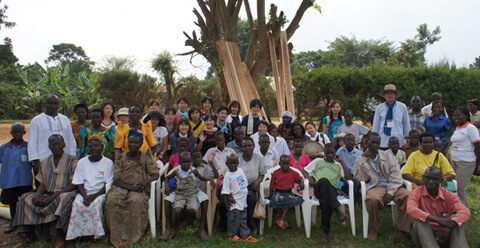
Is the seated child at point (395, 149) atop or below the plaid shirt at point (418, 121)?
below

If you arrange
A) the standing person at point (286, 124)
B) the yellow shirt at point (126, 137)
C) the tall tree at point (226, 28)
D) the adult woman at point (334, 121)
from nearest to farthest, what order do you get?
the yellow shirt at point (126, 137)
the standing person at point (286, 124)
the adult woman at point (334, 121)
the tall tree at point (226, 28)

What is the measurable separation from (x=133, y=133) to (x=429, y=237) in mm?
3768

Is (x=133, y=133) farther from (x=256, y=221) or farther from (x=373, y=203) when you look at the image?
(x=373, y=203)

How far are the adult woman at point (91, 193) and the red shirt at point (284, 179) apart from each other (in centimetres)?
209

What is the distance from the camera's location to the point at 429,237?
3479 mm

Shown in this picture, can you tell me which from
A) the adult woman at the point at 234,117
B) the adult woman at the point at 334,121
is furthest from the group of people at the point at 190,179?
the adult woman at the point at 334,121

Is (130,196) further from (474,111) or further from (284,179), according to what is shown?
(474,111)

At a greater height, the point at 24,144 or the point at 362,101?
the point at 362,101

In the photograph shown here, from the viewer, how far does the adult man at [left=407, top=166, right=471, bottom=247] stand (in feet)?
11.2

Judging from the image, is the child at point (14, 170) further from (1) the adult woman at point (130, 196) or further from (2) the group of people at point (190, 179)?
(1) the adult woman at point (130, 196)

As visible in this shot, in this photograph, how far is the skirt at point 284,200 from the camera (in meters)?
4.32

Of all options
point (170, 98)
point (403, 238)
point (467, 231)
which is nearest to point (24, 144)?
point (403, 238)

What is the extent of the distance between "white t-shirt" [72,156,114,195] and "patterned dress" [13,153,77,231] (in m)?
0.11

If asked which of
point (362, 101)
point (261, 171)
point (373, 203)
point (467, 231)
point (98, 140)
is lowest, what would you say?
point (467, 231)
